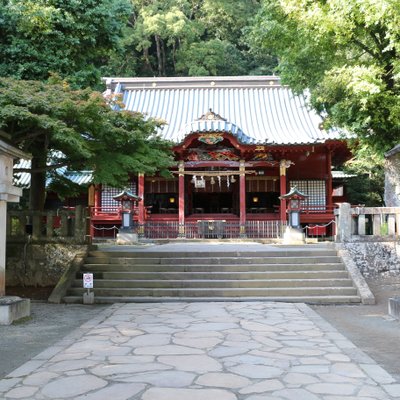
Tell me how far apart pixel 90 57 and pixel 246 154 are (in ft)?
32.2

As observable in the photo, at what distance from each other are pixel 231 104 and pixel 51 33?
597 inches

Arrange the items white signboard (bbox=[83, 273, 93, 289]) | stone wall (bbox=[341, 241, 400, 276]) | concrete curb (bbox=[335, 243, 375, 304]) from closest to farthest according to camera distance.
→ 1. white signboard (bbox=[83, 273, 93, 289])
2. concrete curb (bbox=[335, 243, 375, 304])
3. stone wall (bbox=[341, 241, 400, 276])

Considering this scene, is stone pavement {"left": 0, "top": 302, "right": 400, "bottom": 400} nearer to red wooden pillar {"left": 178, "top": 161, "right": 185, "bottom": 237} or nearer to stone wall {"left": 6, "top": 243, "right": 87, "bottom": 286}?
stone wall {"left": 6, "top": 243, "right": 87, "bottom": 286}

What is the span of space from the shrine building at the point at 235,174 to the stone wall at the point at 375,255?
802cm

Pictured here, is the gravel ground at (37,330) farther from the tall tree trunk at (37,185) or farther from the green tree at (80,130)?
the tall tree trunk at (37,185)

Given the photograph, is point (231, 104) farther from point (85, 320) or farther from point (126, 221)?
point (85, 320)

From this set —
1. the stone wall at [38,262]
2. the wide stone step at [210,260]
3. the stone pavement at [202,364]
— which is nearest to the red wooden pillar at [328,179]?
the wide stone step at [210,260]

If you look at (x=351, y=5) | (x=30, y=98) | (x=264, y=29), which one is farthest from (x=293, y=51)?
(x=30, y=98)

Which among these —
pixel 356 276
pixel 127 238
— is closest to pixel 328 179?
pixel 127 238

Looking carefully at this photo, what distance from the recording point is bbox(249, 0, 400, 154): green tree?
32.2ft

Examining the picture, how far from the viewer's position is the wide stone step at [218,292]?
9.12 metres

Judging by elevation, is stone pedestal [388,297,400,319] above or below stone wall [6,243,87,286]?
below

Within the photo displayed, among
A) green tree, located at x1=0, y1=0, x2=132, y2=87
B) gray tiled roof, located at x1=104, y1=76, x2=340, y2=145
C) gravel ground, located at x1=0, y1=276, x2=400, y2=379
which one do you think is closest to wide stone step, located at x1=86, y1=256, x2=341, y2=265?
gravel ground, located at x1=0, y1=276, x2=400, y2=379

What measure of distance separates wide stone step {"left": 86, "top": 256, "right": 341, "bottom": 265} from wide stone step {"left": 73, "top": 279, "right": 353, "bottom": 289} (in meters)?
0.83
